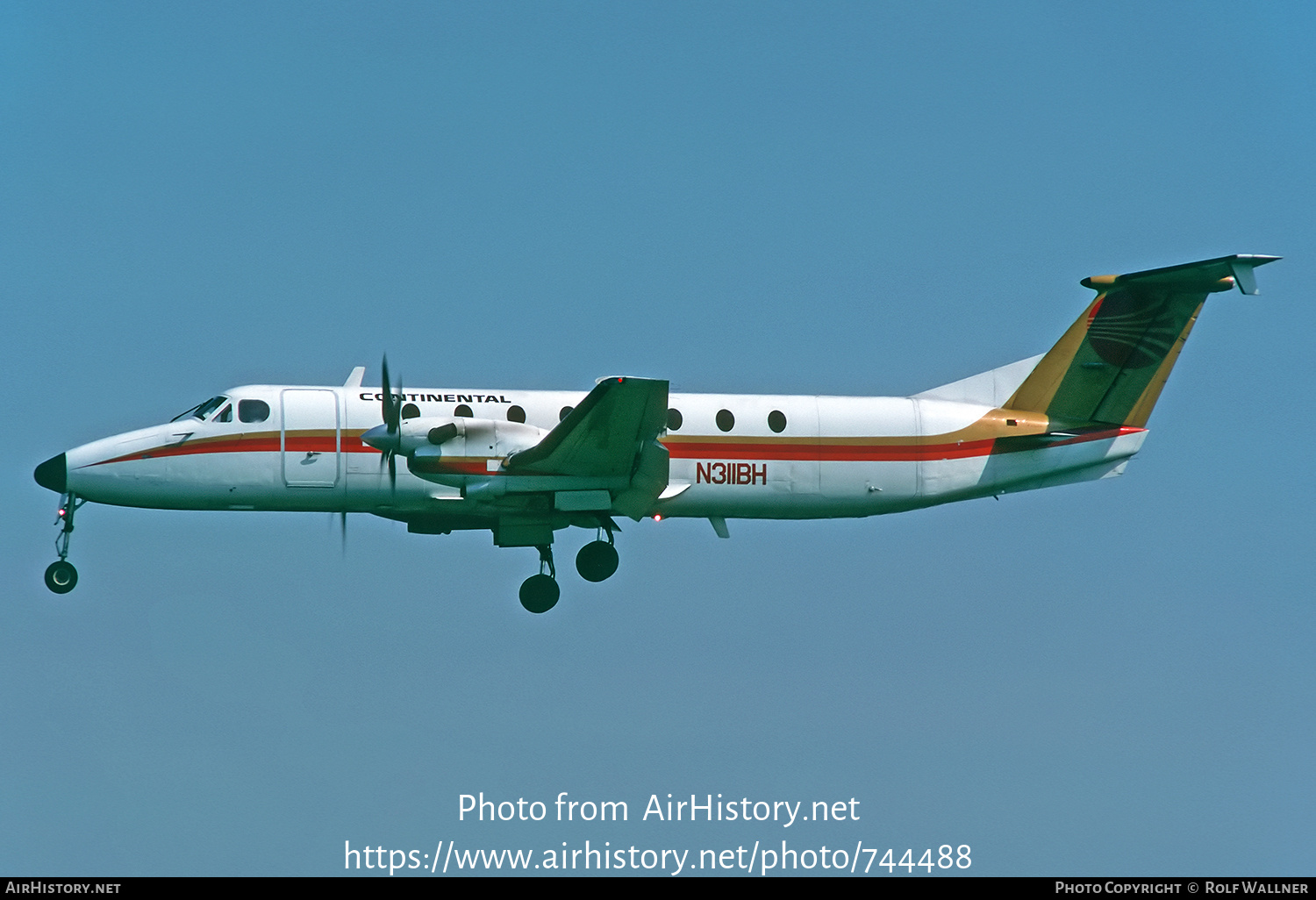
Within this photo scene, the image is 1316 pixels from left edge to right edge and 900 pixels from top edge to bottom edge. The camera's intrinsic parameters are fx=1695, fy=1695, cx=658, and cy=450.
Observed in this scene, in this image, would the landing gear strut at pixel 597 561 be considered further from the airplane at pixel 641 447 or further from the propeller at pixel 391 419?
the propeller at pixel 391 419

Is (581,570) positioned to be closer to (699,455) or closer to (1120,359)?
(699,455)

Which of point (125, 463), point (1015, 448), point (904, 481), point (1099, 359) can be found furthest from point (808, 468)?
point (125, 463)

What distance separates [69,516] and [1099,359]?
15.4 metres

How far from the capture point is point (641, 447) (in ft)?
75.9

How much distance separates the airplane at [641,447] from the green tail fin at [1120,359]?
0.03 meters

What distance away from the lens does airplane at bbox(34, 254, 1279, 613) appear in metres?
23.3

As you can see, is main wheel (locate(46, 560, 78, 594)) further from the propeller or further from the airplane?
the propeller

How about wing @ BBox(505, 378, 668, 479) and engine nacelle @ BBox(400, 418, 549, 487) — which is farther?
engine nacelle @ BBox(400, 418, 549, 487)

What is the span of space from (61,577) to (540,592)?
673 cm

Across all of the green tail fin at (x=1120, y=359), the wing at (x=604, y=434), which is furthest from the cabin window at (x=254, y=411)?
the green tail fin at (x=1120, y=359)

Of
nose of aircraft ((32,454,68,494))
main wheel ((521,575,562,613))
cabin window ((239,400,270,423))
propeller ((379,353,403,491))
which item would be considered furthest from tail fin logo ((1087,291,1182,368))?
nose of aircraft ((32,454,68,494))

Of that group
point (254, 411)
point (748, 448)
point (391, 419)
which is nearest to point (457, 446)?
point (391, 419)

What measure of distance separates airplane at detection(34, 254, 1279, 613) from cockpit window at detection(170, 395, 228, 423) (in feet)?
0.10

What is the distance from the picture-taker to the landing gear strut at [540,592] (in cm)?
2470
